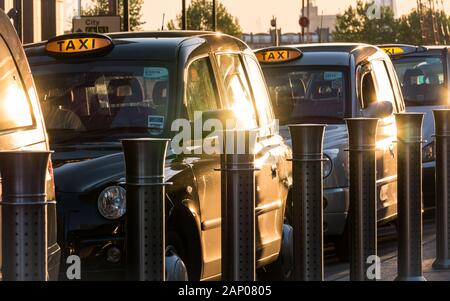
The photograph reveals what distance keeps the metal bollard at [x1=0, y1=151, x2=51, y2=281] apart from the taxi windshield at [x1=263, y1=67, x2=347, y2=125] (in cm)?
814

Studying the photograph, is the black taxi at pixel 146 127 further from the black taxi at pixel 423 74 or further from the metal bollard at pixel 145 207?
the black taxi at pixel 423 74

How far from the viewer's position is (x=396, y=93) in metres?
14.8

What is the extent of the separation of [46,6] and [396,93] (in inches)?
1948

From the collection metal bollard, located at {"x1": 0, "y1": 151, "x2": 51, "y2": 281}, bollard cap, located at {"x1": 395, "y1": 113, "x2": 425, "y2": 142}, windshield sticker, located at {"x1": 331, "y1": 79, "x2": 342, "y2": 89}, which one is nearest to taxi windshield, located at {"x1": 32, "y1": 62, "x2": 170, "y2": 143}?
bollard cap, located at {"x1": 395, "y1": 113, "x2": 425, "y2": 142}

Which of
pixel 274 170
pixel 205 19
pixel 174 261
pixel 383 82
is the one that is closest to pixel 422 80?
pixel 383 82

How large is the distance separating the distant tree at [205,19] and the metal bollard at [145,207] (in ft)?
309

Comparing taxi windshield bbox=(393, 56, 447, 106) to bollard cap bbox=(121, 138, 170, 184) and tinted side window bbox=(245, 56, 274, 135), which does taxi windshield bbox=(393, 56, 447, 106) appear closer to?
tinted side window bbox=(245, 56, 274, 135)

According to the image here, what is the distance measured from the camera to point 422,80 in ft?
62.2

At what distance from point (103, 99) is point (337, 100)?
4928mm

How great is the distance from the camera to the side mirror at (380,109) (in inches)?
500

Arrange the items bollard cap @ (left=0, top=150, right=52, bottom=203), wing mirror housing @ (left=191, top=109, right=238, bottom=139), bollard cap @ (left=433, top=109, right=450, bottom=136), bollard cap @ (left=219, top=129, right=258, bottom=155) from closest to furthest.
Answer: bollard cap @ (left=0, top=150, right=52, bottom=203) → bollard cap @ (left=219, top=129, right=258, bottom=155) → wing mirror housing @ (left=191, top=109, right=238, bottom=139) → bollard cap @ (left=433, top=109, right=450, bottom=136)

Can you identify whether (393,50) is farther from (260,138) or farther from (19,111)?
(19,111)

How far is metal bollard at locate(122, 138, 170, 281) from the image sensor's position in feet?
20.1

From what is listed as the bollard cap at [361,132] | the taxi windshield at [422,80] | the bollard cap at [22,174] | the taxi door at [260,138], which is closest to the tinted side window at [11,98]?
the bollard cap at [22,174]
